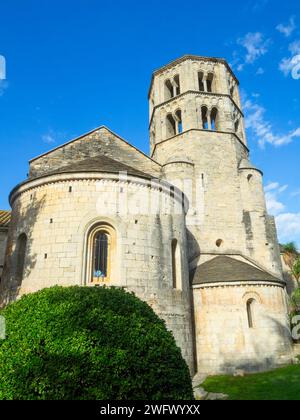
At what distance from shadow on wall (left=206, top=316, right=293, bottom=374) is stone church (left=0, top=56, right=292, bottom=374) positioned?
0.05 m

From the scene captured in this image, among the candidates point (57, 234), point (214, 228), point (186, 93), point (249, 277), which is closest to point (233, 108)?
point (186, 93)

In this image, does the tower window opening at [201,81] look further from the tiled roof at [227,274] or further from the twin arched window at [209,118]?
the tiled roof at [227,274]

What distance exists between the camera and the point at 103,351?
22.6 feet

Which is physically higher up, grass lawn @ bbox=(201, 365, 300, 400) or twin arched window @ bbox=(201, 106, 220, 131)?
twin arched window @ bbox=(201, 106, 220, 131)

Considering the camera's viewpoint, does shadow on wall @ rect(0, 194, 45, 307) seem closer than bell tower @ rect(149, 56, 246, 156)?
Yes

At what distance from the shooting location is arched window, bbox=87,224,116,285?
13531 millimetres

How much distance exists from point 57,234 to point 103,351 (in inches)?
300

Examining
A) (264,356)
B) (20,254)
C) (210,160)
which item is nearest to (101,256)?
(20,254)

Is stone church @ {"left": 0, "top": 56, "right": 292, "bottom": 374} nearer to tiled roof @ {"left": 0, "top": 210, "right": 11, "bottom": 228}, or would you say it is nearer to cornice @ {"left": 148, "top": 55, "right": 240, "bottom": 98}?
tiled roof @ {"left": 0, "top": 210, "right": 11, "bottom": 228}

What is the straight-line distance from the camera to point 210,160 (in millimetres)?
24109

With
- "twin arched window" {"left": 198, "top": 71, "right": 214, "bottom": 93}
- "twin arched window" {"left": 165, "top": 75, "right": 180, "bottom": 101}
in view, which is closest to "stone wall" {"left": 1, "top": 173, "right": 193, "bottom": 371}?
"twin arched window" {"left": 165, "top": 75, "right": 180, "bottom": 101}

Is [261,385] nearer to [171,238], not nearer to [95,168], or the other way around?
[171,238]

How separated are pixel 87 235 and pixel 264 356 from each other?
1041 cm

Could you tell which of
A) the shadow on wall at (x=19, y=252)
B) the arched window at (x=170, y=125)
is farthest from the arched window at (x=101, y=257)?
the arched window at (x=170, y=125)
